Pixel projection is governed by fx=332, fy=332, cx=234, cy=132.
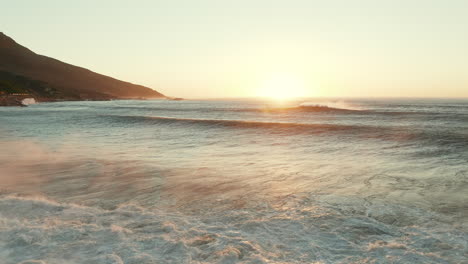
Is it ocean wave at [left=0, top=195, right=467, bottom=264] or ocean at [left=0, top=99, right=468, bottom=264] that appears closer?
ocean wave at [left=0, top=195, right=467, bottom=264]

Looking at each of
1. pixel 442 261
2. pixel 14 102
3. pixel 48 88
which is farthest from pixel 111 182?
pixel 48 88

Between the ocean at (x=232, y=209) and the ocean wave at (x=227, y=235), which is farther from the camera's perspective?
the ocean at (x=232, y=209)

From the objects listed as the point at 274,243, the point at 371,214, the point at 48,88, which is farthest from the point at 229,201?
the point at 48,88

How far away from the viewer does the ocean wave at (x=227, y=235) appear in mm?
4938

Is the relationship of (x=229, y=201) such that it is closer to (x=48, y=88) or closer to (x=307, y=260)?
(x=307, y=260)

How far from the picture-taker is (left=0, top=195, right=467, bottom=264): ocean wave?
494 centimetres

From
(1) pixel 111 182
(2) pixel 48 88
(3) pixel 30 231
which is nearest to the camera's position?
(3) pixel 30 231

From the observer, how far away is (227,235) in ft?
18.7

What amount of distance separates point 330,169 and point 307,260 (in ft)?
24.5

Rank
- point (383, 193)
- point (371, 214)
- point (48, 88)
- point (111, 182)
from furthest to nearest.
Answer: point (48, 88)
point (111, 182)
point (383, 193)
point (371, 214)

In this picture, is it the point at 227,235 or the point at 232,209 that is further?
the point at 232,209

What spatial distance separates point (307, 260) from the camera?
4.85m

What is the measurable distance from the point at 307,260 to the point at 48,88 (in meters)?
168

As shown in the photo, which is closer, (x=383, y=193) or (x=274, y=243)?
(x=274, y=243)
